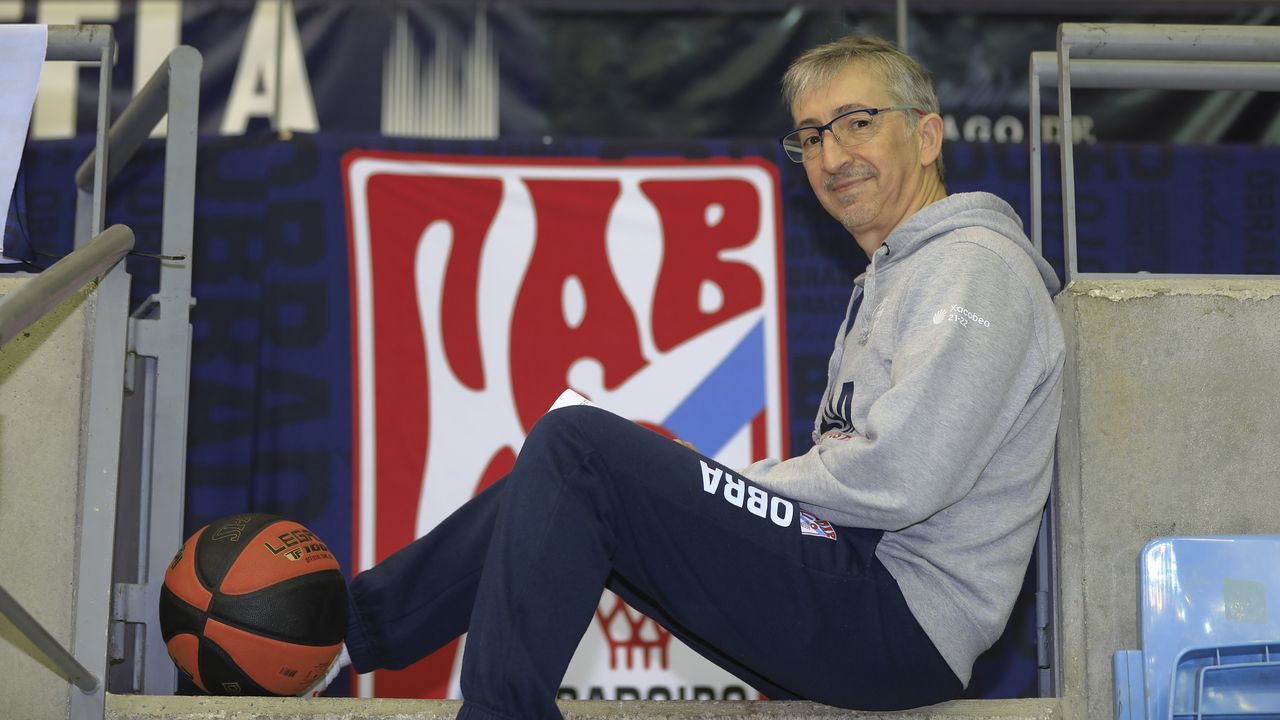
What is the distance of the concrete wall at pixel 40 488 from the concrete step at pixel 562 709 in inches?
5.6

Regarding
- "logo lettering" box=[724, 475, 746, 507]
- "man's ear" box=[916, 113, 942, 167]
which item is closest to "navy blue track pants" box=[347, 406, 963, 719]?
"logo lettering" box=[724, 475, 746, 507]

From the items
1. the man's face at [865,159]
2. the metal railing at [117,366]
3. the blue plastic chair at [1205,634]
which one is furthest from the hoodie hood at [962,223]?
the metal railing at [117,366]

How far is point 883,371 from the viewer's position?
1.87 metres

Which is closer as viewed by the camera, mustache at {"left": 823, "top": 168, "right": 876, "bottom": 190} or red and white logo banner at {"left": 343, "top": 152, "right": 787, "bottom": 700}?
mustache at {"left": 823, "top": 168, "right": 876, "bottom": 190}

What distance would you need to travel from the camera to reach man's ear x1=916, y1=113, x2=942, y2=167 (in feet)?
6.94

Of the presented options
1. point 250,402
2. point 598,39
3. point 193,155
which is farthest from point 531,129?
point 193,155

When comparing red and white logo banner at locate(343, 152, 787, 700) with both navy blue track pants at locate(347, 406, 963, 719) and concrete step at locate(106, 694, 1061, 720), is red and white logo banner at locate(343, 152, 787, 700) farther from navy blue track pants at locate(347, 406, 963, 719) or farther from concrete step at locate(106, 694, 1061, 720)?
navy blue track pants at locate(347, 406, 963, 719)

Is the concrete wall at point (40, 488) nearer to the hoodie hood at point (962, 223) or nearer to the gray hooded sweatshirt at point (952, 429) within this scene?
the gray hooded sweatshirt at point (952, 429)

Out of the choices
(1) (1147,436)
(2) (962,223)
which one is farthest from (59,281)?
(1) (1147,436)

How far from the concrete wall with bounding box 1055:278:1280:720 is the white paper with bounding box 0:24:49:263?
1741 mm

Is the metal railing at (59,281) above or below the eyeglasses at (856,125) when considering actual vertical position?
below

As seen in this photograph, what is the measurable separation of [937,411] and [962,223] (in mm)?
381

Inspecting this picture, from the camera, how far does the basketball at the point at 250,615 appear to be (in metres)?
1.93

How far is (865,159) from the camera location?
2.08 metres
